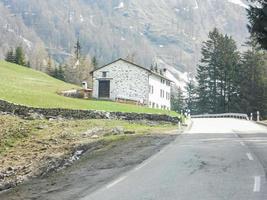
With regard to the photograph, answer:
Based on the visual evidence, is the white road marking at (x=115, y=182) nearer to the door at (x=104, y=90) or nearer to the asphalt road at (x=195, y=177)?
the asphalt road at (x=195, y=177)

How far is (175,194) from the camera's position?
12.2m

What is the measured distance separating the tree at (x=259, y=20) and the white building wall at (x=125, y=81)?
4769 cm

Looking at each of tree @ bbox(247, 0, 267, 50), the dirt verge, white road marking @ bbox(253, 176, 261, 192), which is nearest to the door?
tree @ bbox(247, 0, 267, 50)

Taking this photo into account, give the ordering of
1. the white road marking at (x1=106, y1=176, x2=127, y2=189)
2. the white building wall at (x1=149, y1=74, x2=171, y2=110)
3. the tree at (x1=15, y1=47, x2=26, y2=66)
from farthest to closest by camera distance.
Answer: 1. the tree at (x1=15, y1=47, x2=26, y2=66)
2. the white building wall at (x1=149, y1=74, x2=171, y2=110)
3. the white road marking at (x1=106, y1=176, x2=127, y2=189)

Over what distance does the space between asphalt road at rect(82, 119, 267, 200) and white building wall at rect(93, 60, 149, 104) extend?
54144mm

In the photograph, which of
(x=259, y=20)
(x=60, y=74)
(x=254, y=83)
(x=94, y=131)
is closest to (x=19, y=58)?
(x=60, y=74)

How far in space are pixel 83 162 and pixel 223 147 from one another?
6062 millimetres

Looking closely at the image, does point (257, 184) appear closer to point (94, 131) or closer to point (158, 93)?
point (94, 131)

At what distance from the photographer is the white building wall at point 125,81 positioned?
76.1 meters

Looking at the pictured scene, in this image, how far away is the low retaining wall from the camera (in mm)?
45562

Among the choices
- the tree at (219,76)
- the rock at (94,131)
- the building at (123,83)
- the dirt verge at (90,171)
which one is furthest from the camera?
the tree at (219,76)

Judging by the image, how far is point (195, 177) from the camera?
14.7 meters

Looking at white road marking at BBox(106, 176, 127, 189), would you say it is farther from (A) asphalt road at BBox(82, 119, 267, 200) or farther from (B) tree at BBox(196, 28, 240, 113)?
(B) tree at BBox(196, 28, 240, 113)

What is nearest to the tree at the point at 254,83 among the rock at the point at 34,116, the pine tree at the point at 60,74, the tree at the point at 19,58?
the pine tree at the point at 60,74
